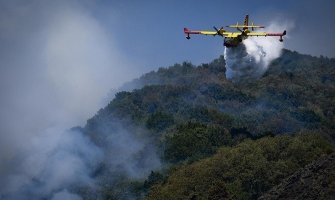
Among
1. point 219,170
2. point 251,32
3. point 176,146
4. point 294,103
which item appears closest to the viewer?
point 251,32

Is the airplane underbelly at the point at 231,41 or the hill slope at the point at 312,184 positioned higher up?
the airplane underbelly at the point at 231,41

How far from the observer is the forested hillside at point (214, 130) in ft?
195

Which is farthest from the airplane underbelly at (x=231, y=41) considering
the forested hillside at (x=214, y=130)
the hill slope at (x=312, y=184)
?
the hill slope at (x=312, y=184)

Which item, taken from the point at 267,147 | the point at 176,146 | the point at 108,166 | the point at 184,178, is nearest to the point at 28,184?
the point at 108,166

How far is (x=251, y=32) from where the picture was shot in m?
55.3

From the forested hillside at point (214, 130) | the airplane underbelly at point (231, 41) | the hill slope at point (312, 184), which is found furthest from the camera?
the forested hillside at point (214, 130)

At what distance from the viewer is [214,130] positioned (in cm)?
8662

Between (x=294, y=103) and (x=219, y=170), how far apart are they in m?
60.3

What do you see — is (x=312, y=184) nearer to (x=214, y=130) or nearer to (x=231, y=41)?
(x=231, y=41)

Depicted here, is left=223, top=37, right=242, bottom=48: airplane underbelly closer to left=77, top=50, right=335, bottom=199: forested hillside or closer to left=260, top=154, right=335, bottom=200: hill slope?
left=77, top=50, right=335, bottom=199: forested hillside

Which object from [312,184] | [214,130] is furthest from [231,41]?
[214,130]

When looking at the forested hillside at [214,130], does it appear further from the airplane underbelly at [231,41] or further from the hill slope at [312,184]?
the airplane underbelly at [231,41]

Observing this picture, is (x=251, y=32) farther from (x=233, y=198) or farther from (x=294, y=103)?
(x=294, y=103)

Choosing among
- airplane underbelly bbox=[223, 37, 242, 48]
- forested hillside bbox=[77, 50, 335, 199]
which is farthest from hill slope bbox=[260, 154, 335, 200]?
airplane underbelly bbox=[223, 37, 242, 48]
